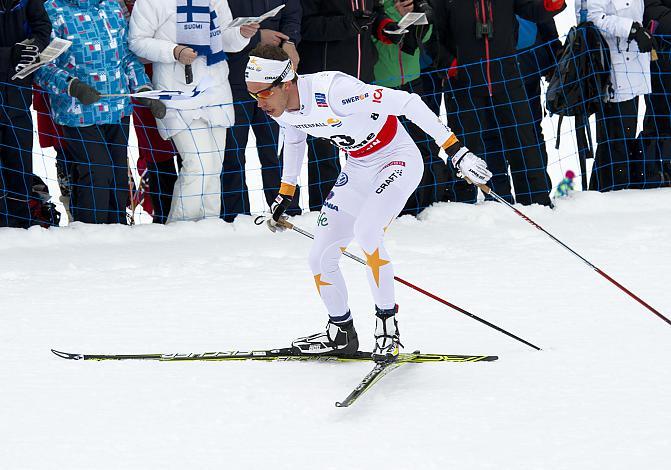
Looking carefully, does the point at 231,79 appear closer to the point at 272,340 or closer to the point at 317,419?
the point at 272,340

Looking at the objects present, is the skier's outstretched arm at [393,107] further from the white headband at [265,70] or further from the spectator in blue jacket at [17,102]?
the spectator in blue jacket at [17,102]

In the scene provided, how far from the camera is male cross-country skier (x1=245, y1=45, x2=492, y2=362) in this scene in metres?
4.90

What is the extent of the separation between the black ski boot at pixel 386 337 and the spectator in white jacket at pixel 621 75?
13.0 ft

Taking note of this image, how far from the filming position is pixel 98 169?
7.33 metres

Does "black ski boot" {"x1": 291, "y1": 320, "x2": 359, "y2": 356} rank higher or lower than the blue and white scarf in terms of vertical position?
lower

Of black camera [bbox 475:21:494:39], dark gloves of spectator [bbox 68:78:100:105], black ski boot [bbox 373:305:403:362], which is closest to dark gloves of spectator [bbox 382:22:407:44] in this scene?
black camera [bbox 475:21:494:39]

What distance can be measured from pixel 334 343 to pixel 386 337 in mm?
357

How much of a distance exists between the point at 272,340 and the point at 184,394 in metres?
0.89

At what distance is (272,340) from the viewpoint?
221 inches

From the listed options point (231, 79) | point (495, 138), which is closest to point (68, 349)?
point (231, 79)

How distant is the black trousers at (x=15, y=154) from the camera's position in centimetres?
723

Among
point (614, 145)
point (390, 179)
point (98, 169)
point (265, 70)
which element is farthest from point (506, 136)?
point (265, 70)

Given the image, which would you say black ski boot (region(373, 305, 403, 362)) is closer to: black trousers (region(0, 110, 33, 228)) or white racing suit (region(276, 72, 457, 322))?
white racing suit (region(276, 72, 457, 322))

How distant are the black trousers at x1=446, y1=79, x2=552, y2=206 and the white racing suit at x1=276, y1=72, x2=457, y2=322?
301 cm
